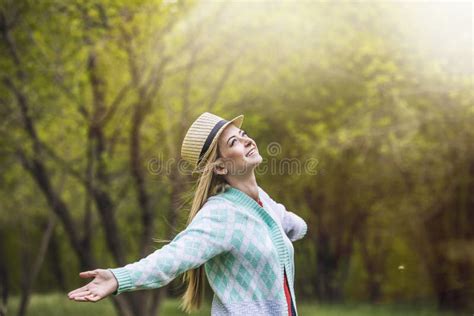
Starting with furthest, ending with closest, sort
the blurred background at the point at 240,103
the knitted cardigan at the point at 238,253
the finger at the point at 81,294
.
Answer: the blurred background at the point at 240,103 → the knitted cardigan at the point at 238,253 → the finger at the point at 81,294

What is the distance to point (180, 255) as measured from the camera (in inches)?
116

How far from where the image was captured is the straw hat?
3.30 meters

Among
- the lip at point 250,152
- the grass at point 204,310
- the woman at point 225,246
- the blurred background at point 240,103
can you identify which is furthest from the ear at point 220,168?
the grass at point 204,310

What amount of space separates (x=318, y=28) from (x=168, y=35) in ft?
8.67

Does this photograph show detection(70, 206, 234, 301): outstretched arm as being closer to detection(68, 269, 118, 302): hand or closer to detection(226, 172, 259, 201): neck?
detection(68, 269, 118, 302): hand

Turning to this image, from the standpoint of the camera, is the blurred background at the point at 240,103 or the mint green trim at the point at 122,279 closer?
the mint green trim at the point at 122,279

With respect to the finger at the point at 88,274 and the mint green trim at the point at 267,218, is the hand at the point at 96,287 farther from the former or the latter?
the mint green trim at the point at 267,218

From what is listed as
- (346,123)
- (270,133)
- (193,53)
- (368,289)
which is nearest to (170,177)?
(193,53)

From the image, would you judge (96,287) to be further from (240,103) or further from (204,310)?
(204,310)

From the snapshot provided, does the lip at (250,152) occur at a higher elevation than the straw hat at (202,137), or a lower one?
lower

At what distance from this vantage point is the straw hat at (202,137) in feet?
10.8

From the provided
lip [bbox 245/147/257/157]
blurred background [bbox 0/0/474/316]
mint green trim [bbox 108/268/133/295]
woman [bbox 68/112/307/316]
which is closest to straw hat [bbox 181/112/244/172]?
woman [bbox 68/112/307/316]

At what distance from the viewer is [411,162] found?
14680mm

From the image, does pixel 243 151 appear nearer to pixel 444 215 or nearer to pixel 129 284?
pixel 129 284
